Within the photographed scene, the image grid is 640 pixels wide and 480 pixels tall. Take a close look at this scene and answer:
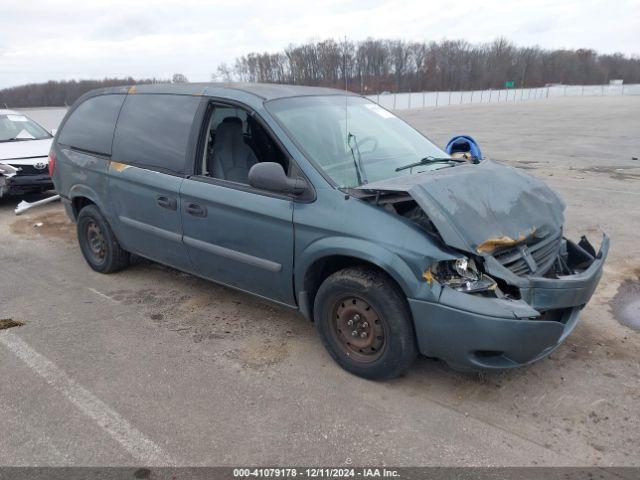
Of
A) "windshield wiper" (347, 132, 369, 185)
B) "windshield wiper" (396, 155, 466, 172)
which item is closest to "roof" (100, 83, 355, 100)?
"windshield wiper" (347, 132, 369, 185)

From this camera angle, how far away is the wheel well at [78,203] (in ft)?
17.0

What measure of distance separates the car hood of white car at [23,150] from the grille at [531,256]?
821 cm

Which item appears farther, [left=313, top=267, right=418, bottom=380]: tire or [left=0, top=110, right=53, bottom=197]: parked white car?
[left=0, top=110, right=53, bottom=197]: parked white car

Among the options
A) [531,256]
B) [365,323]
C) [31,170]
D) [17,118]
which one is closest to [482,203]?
[531,256]

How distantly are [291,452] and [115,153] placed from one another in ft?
10.7

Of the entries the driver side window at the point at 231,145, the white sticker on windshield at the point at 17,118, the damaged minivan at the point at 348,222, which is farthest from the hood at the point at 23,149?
the driver side window at the point at 231,145

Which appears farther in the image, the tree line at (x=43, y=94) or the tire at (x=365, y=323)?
the tree line at (x=43, y=94)

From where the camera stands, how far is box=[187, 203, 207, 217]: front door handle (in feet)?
12.6

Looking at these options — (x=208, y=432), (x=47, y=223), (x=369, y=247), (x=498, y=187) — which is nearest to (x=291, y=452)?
(x=208, y=432)

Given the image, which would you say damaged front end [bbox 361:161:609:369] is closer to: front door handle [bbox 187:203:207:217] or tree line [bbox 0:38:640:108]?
front door handle [bbox 187:203:207:217]

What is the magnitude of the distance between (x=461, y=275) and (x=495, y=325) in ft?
1.08

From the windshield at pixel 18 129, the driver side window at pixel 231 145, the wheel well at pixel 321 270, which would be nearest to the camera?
the wheel well at pixel 321 270

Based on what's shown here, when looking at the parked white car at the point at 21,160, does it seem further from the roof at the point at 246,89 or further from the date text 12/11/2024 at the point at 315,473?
the date text 12/11/2024 at the point at 315,473

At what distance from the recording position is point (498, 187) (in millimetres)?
3330
